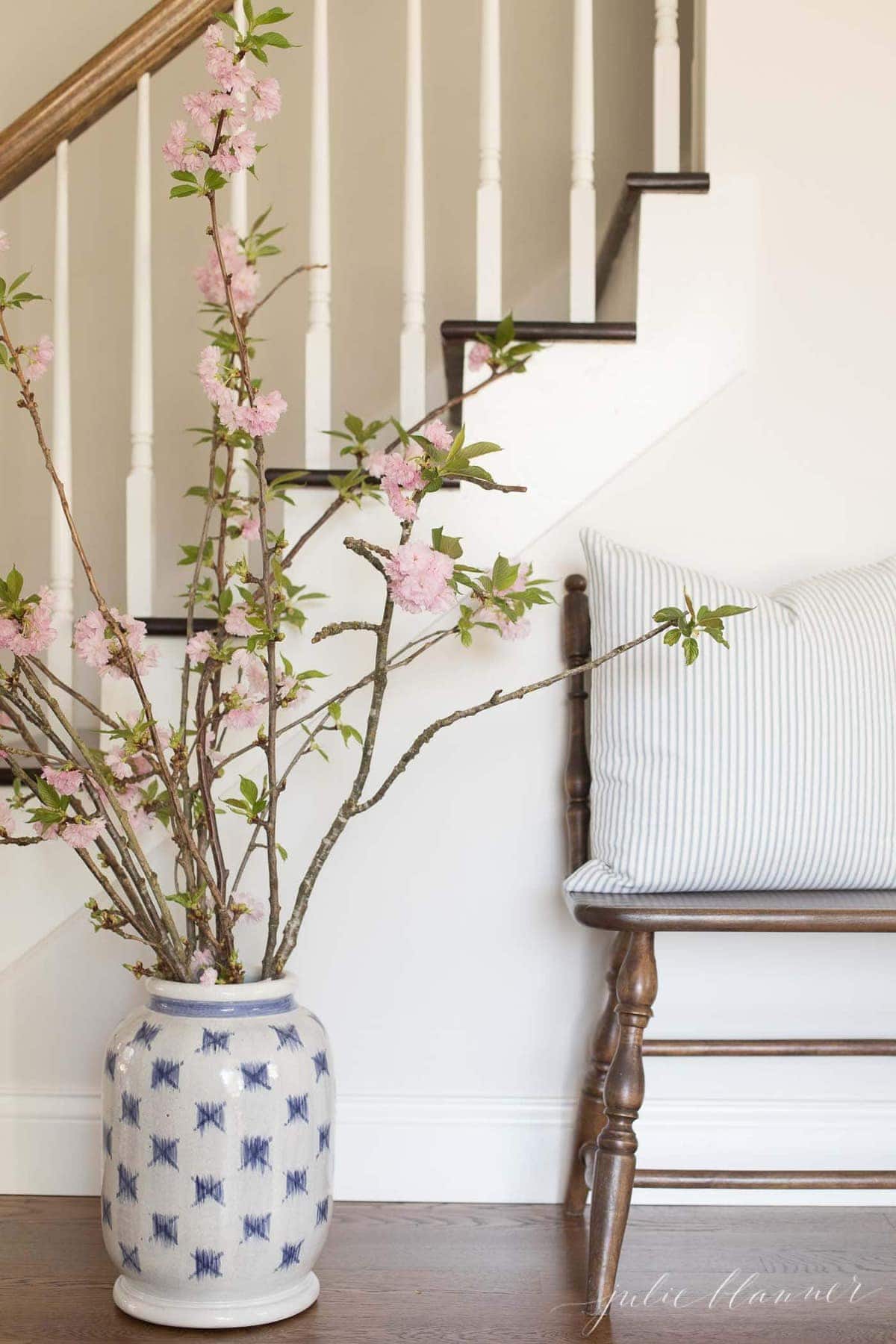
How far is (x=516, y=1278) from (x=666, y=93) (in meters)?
1.49

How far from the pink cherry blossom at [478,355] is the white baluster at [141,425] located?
0.43 meters

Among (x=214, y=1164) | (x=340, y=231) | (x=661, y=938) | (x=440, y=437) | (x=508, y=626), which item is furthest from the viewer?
(x=340, y=231)

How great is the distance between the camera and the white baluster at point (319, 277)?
1.68 metres

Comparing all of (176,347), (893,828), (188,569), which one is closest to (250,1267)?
(893,828)

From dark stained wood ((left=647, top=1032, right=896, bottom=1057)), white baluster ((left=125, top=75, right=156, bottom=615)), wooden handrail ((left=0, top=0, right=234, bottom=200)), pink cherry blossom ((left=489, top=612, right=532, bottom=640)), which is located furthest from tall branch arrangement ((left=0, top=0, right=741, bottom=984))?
dark stained wood ((left=647, top=1032, right=896, bottom=1057))

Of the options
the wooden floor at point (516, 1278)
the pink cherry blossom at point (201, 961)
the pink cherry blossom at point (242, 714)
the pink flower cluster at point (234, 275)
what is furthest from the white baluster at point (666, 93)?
the wooden floor at point (516, 1278)

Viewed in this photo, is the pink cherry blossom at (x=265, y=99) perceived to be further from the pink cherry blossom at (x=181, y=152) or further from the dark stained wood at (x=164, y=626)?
the dark stained wood at (x=164, y=626)

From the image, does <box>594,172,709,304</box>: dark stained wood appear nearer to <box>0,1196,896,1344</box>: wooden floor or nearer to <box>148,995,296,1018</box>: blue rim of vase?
<box>148,995,296,1018</box>: blue rim of vase

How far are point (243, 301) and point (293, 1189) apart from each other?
1063 mm

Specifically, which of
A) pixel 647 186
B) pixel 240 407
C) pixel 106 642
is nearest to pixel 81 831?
pixel 106 642

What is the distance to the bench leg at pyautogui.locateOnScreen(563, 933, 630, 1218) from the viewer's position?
1.63 m

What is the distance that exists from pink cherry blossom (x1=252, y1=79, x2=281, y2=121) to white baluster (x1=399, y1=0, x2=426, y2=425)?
0.36m

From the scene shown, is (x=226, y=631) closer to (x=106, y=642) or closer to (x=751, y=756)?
(x=106, y=642)

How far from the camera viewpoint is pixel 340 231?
7.67 feet
